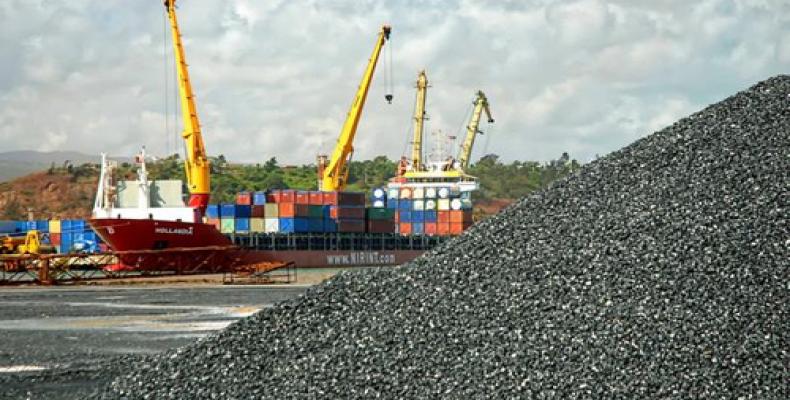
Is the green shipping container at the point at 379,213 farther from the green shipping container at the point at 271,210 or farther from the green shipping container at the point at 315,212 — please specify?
the green shipping container at the point at 271,210

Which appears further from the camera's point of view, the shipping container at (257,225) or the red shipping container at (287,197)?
the red shipping container at (287,197)

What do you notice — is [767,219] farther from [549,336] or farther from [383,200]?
[383,200]

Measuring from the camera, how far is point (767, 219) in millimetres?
13883

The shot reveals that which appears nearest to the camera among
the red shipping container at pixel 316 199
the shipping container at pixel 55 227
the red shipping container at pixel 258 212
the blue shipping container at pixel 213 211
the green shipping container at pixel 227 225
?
the shipping container at pixel 55 227

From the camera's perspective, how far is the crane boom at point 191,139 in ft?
241

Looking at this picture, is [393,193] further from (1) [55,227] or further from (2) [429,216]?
(1) [55,227]

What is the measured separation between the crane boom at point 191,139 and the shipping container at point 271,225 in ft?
24.6

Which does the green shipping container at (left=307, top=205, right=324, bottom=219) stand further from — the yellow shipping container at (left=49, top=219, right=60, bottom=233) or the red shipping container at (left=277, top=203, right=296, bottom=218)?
the yellow shipping container at (left=49, top=219, right=60, bottom=233)

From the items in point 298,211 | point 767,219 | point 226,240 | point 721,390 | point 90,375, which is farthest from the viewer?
point 298,211

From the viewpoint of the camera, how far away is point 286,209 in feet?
277

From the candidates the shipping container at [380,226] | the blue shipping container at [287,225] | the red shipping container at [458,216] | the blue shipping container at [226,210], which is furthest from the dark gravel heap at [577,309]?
the red shipping container at [458,216]

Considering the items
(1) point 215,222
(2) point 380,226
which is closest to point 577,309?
(1) point 215,222

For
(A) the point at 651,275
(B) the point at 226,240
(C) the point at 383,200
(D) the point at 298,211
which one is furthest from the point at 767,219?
(C) the point at 383,200

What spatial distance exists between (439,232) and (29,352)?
8280 centimetres
